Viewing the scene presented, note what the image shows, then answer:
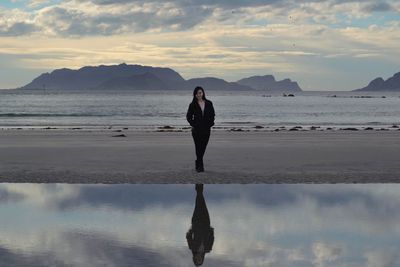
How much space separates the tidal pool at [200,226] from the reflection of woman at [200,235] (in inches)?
0.5

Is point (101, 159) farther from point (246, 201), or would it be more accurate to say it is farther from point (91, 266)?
point (91, 266)

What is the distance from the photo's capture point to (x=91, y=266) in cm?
550

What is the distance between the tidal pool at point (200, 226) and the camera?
588 cm

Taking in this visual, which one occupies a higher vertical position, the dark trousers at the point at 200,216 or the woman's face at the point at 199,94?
the woman's face at the point at 199,94

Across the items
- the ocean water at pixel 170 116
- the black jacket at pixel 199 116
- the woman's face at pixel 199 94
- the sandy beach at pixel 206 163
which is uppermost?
the woman's face at pixel 199 94

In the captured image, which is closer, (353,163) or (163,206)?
(163,206)

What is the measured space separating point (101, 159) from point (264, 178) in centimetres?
614

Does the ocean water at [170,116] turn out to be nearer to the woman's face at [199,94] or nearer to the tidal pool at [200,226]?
the woman's face at [199,94]

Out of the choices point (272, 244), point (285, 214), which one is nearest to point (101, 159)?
point (285, 214)

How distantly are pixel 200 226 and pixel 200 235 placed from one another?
54 cm

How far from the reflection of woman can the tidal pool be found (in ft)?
0.04

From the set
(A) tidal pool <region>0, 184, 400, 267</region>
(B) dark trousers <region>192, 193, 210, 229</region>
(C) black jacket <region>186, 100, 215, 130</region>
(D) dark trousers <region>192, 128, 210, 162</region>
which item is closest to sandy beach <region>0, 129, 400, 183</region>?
(D) dark trousers <region>192, 128, 210, 162</region>

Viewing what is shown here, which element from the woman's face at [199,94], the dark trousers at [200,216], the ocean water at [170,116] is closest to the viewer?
the dark trousers at [200,216]

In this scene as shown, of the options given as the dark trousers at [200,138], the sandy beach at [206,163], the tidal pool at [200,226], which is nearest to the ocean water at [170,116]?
the sandy beach at [206,163]
